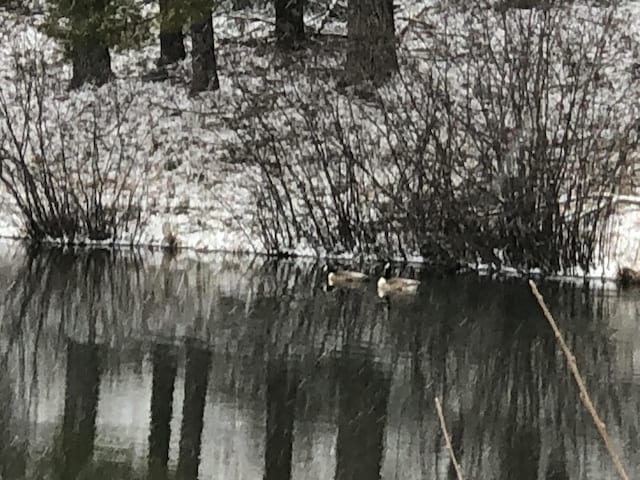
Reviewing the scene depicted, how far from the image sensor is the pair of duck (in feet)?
45.5

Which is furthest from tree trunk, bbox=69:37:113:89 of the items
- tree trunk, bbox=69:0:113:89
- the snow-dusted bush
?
the snow-dusted bush

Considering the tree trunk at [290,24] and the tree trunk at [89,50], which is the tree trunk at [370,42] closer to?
the tree trunk at [290,24]

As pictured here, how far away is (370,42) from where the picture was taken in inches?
734

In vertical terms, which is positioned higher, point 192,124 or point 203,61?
point 203,61

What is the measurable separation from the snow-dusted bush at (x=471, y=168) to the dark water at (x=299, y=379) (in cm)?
121

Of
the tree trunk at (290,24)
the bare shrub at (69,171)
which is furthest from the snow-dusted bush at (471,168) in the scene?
the tree trunk at (290,24)

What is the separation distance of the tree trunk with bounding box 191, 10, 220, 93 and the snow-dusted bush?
3.87 m

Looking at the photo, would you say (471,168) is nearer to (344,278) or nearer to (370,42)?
(344,278)

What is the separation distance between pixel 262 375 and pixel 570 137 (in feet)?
25.3

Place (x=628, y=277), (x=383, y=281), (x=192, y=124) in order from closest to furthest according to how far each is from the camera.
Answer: (x=383, y=281) < (x=628, y=277) < (x=192, y=124)

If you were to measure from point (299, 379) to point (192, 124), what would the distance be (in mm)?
12446

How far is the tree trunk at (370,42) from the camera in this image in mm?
18234

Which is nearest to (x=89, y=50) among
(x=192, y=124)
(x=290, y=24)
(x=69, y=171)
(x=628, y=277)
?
(x=69, y=171)

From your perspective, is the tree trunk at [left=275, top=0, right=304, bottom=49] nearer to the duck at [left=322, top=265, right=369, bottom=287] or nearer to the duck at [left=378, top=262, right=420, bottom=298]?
the duck at [left=322, top=265, right=369, bottom=287]
